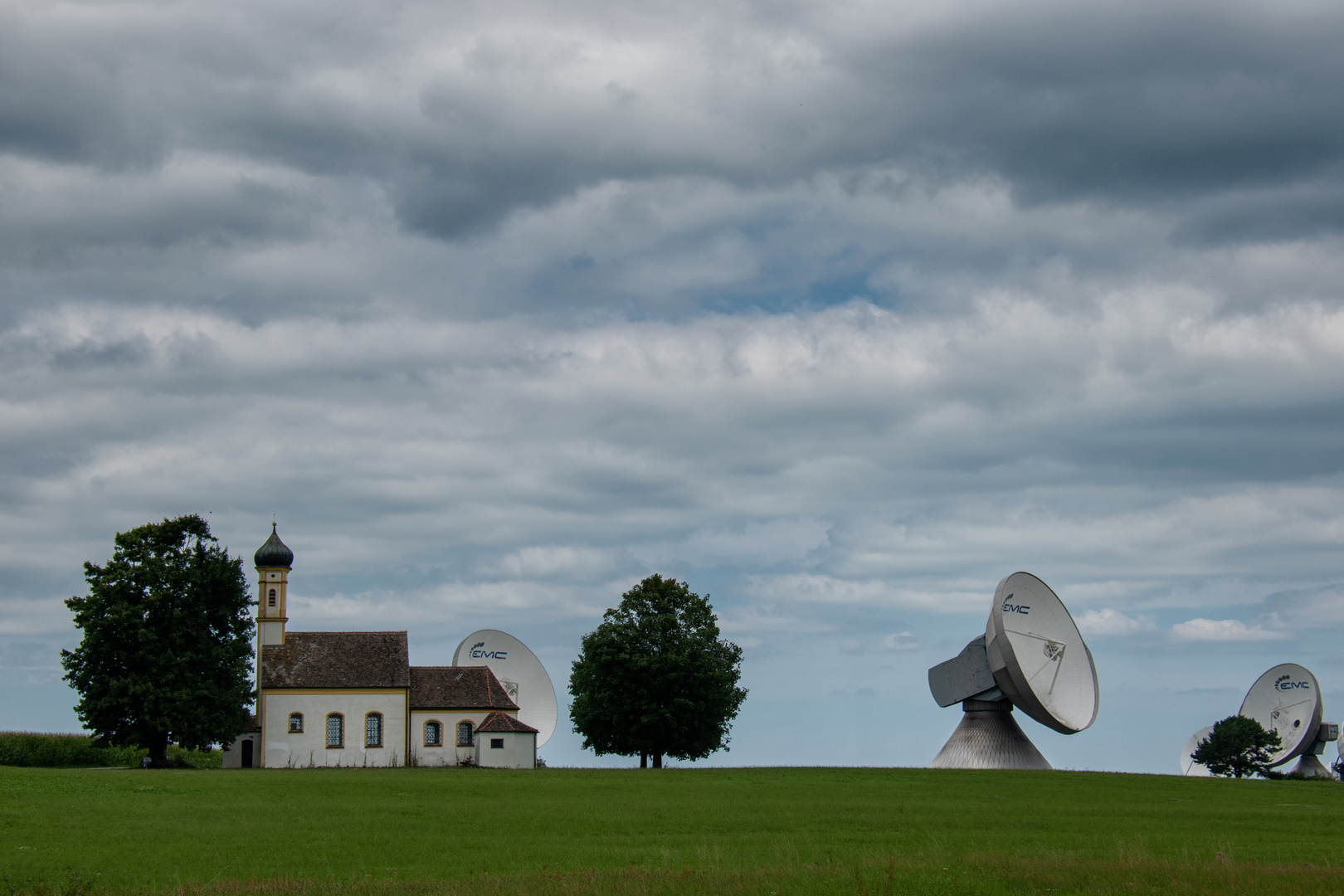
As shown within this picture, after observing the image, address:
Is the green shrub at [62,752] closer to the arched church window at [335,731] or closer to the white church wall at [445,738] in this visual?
the arched church window at [335,731]

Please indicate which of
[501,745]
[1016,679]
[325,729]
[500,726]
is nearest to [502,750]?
[501,745]

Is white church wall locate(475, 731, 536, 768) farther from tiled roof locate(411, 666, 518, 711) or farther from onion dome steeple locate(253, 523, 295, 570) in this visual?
onion dome steeple locate(253, 523, 295, 570)

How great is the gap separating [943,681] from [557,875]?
168 ft

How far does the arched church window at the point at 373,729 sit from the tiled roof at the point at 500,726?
6.21m

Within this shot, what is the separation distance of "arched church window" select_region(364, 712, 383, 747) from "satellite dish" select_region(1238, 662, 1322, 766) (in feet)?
227

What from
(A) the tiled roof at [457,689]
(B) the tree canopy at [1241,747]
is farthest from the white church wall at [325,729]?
(B) the tree canopy at [1241,747]

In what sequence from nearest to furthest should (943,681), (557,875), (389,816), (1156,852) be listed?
(557,875), (1156,852), (389,816), (943,681)

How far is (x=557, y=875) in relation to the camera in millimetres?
23281

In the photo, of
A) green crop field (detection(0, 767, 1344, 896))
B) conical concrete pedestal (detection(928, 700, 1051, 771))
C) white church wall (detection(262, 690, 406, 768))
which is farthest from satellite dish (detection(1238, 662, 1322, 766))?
white church wall (detection(262, 690, 406, 768))

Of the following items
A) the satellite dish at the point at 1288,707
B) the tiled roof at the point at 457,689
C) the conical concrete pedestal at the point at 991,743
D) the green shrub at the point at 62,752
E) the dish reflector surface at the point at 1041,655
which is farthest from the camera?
the satellite dish at the point at 1288,707

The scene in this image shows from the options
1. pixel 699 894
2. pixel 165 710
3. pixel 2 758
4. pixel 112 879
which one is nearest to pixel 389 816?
pixel 112 879

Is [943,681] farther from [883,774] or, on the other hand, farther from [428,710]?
[428,710]

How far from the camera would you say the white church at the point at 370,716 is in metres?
78.1

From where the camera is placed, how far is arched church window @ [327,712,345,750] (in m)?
78.9
